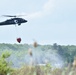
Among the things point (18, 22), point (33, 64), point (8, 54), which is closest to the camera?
point (33, 64)

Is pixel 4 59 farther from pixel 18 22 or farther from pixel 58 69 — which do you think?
pixel 18 22

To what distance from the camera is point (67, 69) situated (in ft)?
18.8

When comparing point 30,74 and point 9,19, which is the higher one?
point 9,19

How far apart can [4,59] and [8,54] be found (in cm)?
29

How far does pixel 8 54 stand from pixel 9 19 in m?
18.7

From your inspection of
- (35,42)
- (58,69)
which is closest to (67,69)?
(58,69)

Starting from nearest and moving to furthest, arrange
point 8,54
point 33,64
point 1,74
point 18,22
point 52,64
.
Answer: point 33,64
point 52,64
point 1,74
point 8,54
point 18,22

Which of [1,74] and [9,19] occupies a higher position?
[9,19]

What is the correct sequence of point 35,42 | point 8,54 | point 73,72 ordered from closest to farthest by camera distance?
point 35,42, point 73,72, point 8,54

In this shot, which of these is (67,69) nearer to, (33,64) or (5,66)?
(33,64)

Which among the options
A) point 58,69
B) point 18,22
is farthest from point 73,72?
point 18,22

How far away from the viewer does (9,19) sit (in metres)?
28.5

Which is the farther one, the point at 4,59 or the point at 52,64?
the point at 4,59

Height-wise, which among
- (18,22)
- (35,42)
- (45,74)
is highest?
(18,22)
